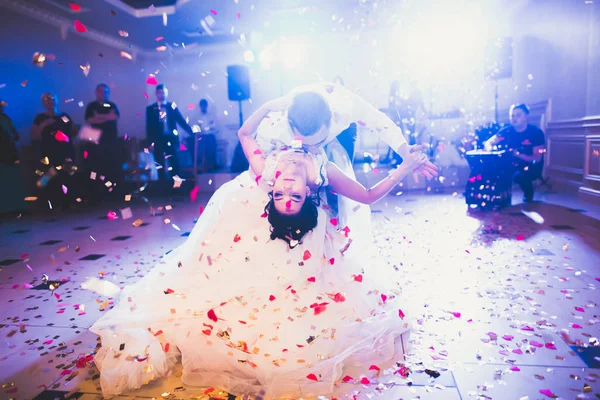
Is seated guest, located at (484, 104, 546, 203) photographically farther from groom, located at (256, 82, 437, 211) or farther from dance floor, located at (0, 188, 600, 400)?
groom, located at (256, 82, 437, 211)

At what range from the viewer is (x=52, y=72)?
24.3ft

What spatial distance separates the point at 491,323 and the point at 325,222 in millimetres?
925

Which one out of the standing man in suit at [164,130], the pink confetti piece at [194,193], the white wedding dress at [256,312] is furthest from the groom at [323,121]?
the pink confetti piece at [194,193]

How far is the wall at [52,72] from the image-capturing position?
653 cm

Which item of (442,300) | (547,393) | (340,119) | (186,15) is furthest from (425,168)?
(186,15)

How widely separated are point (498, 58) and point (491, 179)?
11.2ft

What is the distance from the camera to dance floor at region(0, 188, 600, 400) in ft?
5.05

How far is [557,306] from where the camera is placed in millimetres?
2123

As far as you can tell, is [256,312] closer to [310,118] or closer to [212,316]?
[212,316]

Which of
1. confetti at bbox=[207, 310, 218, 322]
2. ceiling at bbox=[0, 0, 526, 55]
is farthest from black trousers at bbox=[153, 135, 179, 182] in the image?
confetti at bbox=[207, 310, 218, 322]

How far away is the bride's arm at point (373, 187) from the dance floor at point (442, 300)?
1.88ft

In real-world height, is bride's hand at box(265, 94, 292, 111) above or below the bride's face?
above

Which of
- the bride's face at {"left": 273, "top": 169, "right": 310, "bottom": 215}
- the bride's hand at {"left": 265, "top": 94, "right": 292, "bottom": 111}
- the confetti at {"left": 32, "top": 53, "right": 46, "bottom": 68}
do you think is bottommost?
the bride's face at {"left": 273, "top": 169, "right": 310, "bottom": 215}

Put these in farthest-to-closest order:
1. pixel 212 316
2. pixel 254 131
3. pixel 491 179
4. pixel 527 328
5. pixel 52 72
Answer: pixel 52 72
pixel 491 179
pixel 254 131
pixel 527 328
pixel 212 316
